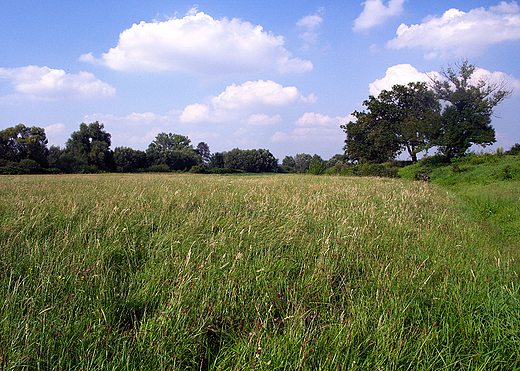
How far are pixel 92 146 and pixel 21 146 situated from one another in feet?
35.0

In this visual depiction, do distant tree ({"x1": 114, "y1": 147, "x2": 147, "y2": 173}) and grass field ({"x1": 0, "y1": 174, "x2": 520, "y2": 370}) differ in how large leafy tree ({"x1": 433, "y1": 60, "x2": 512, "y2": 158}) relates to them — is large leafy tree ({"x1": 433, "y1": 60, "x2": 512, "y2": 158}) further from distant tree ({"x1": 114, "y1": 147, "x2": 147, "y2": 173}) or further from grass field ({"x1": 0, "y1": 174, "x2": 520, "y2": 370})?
distant tree ({"x1": 114, "y1": 147, "x2": 147, "y2": 173})

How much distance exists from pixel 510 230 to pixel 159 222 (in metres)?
7.24

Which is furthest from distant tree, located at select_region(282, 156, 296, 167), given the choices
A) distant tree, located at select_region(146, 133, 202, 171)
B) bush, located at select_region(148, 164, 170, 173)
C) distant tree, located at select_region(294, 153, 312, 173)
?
bush, located at select_region(148, 164, 170, 173)

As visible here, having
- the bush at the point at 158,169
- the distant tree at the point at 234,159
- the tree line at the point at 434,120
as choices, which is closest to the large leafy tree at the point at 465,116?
the tree line at the point at 434,120

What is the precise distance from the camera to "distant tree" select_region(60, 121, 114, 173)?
4684cm

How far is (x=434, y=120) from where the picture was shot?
2670cm

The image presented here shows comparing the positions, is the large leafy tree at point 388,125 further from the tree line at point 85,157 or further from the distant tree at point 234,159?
the distant tree at point 234,159

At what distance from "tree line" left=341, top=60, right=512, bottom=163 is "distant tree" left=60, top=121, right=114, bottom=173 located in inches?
1822

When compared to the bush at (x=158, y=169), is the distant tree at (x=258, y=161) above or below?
above

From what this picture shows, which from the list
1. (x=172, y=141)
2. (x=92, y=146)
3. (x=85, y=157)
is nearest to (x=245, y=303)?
(x=85, y=157)

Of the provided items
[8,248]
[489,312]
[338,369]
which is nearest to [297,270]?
[338,369]

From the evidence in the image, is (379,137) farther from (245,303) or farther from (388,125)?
(245,303)

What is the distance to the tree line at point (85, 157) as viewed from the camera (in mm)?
37750

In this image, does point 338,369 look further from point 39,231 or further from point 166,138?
point 166,138
